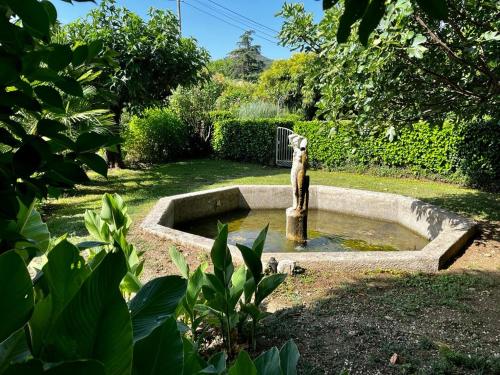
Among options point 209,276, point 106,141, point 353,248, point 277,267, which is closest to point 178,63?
point 353,248

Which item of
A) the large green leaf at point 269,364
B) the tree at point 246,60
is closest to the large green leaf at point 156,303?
the large green leaf at point 269,364

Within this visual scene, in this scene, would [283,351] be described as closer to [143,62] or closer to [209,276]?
[209,276]

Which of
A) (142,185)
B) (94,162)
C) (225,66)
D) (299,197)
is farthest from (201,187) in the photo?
(225,66)

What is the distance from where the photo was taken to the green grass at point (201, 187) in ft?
25.0

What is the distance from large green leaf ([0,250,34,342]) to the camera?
49 centimetres

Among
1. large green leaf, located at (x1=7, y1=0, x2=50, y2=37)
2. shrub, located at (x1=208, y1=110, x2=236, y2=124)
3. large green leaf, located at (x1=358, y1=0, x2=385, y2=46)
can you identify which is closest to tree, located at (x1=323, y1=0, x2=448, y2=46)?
large green leaf, located at (x1=358, y1=0, x2=385, y2=46)

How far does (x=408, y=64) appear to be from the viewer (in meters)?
5.07

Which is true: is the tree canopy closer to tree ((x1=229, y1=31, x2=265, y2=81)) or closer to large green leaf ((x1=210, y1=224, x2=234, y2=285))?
large green leaf ((x1=210, y1=224, x2=234, y2=285))

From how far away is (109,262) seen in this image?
51cm

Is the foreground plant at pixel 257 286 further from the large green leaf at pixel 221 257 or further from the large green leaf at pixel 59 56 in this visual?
the large green leaf at pixel 59 56

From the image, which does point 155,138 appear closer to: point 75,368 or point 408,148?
point 408,148

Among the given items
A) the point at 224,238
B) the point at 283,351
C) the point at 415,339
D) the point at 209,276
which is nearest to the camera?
the point at 283,351

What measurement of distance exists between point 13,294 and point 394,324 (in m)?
3.42

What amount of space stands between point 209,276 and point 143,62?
9.60 m
